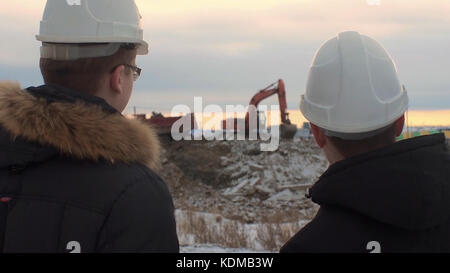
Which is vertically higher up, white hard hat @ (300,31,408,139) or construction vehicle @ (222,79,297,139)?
construction vehicle @ (222,79,297,139)

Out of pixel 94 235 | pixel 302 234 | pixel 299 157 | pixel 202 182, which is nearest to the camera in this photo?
pixel 94 235

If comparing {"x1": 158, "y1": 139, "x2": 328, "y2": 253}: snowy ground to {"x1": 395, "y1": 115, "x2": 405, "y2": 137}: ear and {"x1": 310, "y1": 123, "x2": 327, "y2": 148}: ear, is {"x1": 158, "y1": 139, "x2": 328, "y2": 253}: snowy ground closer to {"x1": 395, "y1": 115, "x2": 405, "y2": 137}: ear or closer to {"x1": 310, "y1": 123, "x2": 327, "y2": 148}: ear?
{"x1": 310, "y1": 123, "x2": 327, "y2": 148}: ear

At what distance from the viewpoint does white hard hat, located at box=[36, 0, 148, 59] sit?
2.50 metres

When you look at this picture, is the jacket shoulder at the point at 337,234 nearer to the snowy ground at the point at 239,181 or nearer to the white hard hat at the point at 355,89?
the white hard hat at the point at 355,89

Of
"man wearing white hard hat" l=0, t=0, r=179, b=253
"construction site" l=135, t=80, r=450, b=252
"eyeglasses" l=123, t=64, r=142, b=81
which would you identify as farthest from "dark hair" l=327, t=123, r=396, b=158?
"construction site" l=135, t=80, r=450, b=252

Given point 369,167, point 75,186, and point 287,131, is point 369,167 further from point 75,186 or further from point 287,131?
point 287,131

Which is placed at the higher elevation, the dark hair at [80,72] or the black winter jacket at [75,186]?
the dark hair at [80,72]

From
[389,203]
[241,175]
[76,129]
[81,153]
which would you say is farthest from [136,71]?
[241,175]

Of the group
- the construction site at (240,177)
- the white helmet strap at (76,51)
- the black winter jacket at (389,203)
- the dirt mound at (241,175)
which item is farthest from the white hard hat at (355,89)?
the dirt mound at (241,175)

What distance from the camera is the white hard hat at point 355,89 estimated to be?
8.32 ft

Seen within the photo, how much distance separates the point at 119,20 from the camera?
2625 millimetres

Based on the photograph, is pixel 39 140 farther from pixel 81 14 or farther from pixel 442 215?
pixel 442 215

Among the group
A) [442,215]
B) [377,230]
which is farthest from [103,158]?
[442,215]
